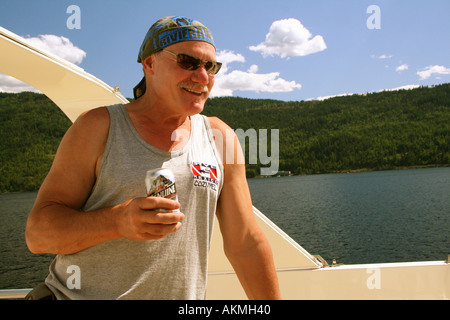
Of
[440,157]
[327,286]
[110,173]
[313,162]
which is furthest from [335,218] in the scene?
[440,157]

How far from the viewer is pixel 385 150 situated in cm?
9294

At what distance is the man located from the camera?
106 cm

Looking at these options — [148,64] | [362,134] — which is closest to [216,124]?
[148,64]

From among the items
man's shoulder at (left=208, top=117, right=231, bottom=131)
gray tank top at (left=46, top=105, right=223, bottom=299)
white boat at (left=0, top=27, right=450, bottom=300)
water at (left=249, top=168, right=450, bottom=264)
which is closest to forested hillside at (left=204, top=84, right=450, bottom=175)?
water at (left=249, top=168, right=450, bottom=264)

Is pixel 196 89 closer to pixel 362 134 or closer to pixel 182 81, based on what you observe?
A: pixel 182 81

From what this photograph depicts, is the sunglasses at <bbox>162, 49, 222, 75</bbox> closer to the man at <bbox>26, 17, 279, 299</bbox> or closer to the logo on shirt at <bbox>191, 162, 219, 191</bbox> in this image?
the man at <bbox>26, 17, 279, 299</bbox>

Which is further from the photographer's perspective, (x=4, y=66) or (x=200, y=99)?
(x=4, y=66)

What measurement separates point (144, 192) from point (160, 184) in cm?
11

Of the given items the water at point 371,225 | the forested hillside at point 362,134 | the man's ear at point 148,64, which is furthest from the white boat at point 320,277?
the forested hillside at point 362,134

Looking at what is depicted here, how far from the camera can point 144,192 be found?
3.70 feet
